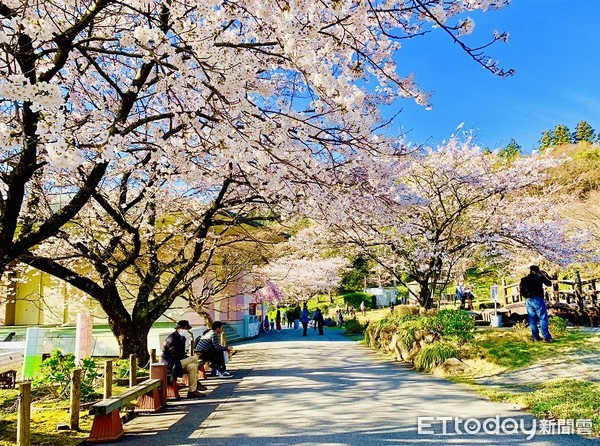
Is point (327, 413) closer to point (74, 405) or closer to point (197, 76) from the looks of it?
point (74, 405)

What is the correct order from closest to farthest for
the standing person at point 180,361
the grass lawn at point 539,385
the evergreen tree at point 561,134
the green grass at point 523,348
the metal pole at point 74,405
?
the grass lawn at point 539,385, the metal pole at point 74,405, the standing person at point 180,361, the green grass at point 523,348, the evergreen tree at point 561,134

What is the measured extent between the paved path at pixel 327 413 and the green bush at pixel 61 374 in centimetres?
163

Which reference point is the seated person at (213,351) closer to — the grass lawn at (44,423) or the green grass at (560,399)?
the grass lawn at (44,423)

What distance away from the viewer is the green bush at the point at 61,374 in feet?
25.9

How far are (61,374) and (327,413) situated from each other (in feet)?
15.5

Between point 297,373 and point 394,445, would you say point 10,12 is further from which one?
point 297,373

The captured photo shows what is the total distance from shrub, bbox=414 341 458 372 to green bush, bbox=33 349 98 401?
269 inches

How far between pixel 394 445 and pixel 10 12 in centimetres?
589

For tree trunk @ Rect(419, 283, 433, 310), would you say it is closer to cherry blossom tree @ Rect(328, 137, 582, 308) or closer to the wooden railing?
cherry blossom tree @ Rect(328, 137, 582, 308)

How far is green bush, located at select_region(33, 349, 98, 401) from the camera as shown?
791cm

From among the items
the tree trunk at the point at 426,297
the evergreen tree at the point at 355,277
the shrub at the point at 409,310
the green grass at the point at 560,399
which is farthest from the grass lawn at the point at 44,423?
the evergreen tree at the point at 355,277

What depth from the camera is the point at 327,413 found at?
6680 mm

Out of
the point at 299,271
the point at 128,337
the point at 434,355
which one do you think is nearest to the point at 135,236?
the point at 128,337

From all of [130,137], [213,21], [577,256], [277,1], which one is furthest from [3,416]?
[577,256]
